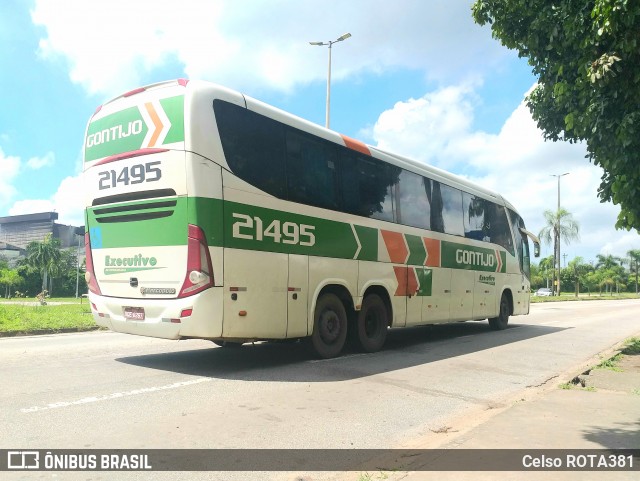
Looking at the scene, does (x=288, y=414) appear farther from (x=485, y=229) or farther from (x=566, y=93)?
(x=485, y=229)

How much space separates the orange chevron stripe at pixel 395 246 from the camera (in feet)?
33.3

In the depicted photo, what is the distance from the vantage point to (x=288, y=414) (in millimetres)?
5586

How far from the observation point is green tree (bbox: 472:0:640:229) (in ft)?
14.0

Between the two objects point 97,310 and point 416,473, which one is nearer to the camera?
point 416,473

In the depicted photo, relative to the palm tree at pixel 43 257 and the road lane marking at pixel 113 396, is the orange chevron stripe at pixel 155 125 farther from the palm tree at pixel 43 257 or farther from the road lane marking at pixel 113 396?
the palm tree at pixel 43 257

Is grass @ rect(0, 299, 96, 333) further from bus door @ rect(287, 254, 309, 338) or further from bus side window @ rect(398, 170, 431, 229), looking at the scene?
bus side window @ rect(398, 170, 431, 229)

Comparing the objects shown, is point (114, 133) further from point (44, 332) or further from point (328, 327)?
point (44, 332)

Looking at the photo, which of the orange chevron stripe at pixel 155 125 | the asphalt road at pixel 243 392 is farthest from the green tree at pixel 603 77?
the orange chevron stripe at pixel 155 125

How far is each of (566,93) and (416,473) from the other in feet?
12.4

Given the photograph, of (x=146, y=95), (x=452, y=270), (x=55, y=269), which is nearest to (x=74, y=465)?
(x=146, y=95)

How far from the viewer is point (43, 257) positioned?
78.9m

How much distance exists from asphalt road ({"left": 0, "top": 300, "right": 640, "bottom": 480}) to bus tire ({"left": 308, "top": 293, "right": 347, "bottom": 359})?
10.4 inches

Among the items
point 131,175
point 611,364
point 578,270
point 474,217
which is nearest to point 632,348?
point 611,364

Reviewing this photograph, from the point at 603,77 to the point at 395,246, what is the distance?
6.26 meters
